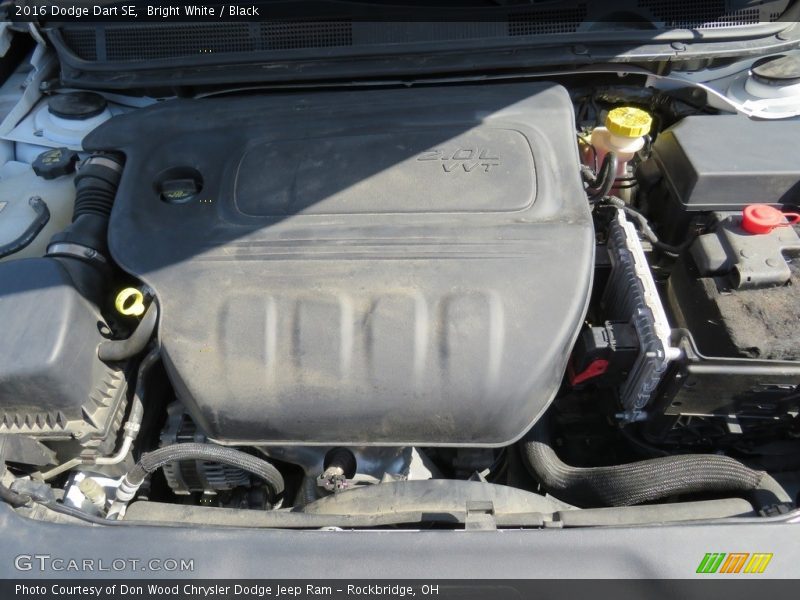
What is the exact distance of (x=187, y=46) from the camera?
180cm

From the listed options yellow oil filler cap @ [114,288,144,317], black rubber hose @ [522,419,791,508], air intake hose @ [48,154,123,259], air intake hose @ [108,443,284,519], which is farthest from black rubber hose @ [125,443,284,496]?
black rubber hose @ [522,419,791,508]

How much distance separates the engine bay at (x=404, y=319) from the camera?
1.24m

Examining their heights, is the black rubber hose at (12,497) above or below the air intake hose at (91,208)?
below

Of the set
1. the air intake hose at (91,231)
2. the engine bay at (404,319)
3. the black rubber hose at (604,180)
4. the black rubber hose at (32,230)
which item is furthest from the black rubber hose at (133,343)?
the black rubber hose at (604,180)

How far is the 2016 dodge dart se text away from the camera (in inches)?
47.2

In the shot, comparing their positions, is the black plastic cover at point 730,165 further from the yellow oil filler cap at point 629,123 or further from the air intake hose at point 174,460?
the air intake hose at point 174,460

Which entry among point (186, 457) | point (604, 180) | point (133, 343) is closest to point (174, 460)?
point (186, 457)

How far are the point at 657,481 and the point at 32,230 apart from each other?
5.11ft

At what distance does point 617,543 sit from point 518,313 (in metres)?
0.44

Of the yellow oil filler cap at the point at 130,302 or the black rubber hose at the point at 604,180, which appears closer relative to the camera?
the yellow oil filler cap at the point at 130,302

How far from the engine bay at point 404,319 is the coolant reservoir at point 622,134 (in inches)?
0.5

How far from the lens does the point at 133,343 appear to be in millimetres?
1315

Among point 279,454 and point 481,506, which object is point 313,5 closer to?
point 279,454

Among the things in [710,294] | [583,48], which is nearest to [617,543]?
[710,294]
